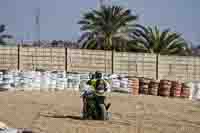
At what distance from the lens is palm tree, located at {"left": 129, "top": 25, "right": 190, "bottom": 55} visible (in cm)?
4450

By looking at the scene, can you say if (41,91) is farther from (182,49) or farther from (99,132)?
(182,49)

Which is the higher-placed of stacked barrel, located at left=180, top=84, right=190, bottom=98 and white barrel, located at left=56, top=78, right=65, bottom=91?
white barrel, located at left=56, top=78, right=65, bottom=91

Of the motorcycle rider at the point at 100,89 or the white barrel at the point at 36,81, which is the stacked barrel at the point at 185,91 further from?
the motorcycle rider at the point at 100,89

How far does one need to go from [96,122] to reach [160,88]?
1368 centimetres

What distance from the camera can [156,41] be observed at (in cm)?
4478

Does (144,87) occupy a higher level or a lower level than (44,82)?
lower

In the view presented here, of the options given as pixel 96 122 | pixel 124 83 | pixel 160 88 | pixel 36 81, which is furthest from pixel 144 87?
pixel 96 122

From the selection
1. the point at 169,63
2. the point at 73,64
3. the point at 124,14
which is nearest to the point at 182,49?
the point at 124,14

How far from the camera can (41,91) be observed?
27.6 meters

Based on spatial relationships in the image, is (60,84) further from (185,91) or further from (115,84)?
(185,91)

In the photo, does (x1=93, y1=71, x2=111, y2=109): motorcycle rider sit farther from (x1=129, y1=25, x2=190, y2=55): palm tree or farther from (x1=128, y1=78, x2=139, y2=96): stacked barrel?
(x1=129, y1=25, x2=190, y2=55): palm tree

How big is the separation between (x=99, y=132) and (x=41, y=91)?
14.4 metres

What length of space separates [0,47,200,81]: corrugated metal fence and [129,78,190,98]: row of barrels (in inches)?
189

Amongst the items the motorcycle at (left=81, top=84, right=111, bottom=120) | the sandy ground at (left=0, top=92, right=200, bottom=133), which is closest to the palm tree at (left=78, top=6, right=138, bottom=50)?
the sandy ground at (left=0, top=92, right=200, bottom=133)
